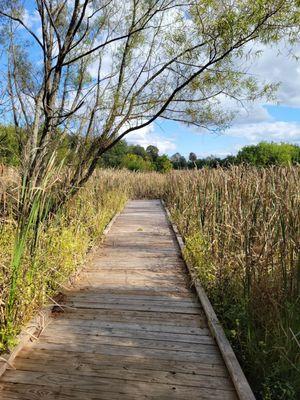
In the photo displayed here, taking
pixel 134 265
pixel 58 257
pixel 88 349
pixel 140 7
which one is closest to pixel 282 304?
pixel 88 349

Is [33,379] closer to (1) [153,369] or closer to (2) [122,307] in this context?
(1) [153,369]

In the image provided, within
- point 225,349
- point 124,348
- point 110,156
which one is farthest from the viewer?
point 110,156

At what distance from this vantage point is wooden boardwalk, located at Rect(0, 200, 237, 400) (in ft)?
7.52

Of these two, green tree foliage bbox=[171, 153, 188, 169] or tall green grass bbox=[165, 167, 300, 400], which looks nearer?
tall green grass bbox=[165, 167, 300, 400]

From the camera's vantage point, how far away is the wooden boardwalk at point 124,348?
7.52ft

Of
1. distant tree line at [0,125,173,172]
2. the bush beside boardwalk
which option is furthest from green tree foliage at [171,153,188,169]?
the bush beside boardwalk

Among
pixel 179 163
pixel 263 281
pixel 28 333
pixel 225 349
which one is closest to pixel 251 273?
pixel 263 281

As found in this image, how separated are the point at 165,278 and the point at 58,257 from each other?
1438 millimetres

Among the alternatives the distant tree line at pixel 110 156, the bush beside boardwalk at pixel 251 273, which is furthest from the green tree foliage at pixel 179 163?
the bush beside boardwalk at pixel 251 273

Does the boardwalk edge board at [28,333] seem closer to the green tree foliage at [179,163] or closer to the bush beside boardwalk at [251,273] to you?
the bush beside boardwalk at [251,273]

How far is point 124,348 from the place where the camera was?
9.25 ft

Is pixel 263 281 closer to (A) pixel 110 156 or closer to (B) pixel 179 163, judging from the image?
(B) pixel 179 163

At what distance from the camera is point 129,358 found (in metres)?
2.67

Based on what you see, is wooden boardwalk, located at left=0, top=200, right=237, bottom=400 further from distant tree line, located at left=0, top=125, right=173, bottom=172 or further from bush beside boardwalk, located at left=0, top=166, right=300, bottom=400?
distant tree line, located at left=0, top=125, right=173, bottom=172
